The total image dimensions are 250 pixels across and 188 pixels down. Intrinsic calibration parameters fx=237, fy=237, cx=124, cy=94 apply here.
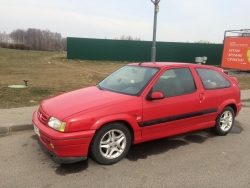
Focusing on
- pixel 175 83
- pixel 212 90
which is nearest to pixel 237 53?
pixel 212 90

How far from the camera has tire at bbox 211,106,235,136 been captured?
4844 mm

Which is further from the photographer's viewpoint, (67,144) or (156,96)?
(156,96)

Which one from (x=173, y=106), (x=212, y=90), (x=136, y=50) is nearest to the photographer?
(x=173, y=106)

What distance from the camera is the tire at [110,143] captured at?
11.0 ft

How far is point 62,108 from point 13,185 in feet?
3.83

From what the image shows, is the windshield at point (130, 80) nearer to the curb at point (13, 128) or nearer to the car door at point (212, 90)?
the car door at point (212, 90)

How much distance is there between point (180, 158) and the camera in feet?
12.5

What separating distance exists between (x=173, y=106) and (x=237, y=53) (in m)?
15.8

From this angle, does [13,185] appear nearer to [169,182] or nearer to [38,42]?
[169,182]

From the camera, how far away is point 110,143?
11.5 ft

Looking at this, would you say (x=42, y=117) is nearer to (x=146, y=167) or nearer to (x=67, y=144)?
(x=67, y=144)

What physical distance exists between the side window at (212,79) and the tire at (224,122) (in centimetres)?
53

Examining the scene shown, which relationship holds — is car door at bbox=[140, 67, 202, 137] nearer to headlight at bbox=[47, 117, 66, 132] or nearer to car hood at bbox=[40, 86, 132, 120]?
car hood at bbox=[40, 86, 132, 120]

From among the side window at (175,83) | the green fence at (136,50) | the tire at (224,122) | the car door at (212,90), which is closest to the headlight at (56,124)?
the side window at (175,83)
